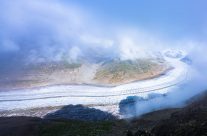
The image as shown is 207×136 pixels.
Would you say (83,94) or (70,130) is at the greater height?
(83,94)

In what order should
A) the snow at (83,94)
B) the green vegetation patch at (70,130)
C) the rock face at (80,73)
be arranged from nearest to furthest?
the green vegetation patch at (70,130), the snow at (83,94), the rock face at (80,73)

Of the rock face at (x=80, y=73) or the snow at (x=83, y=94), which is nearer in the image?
the snow at (x=83, y=94)

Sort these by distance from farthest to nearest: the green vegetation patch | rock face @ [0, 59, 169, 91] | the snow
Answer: rock face @ [0, 59, 169, 91]
the snow
the green vegetation patch

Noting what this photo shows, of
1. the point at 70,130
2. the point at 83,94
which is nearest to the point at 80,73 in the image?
the point at 83,94

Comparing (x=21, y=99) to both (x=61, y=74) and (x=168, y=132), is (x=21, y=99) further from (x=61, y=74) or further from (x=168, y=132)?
(x=168, y=132)

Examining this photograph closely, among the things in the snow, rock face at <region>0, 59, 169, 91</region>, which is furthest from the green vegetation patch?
rock face at <region>0, 59, 169, 91</region>

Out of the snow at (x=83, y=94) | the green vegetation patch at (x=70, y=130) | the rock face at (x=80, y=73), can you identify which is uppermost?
the rock face at (x=80, y=73)

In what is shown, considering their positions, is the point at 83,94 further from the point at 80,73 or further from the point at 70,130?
the point at 70,130

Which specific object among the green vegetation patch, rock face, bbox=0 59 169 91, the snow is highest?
rock face, bbox=0 59 169 91

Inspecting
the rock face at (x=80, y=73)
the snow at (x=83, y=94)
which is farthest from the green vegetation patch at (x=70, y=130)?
the rock face at (x=80, y=73)

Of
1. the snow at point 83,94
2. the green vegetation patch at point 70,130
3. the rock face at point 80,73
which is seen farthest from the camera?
the rock face at point 80,73

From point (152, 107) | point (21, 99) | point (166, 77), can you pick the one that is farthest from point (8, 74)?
point (152, 107)

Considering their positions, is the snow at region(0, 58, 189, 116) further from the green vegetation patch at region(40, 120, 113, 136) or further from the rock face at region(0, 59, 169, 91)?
the green vegetation patch at region(40, 120, 113, 136)

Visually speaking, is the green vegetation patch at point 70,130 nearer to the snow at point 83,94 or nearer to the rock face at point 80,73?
the snow at point 83,94
